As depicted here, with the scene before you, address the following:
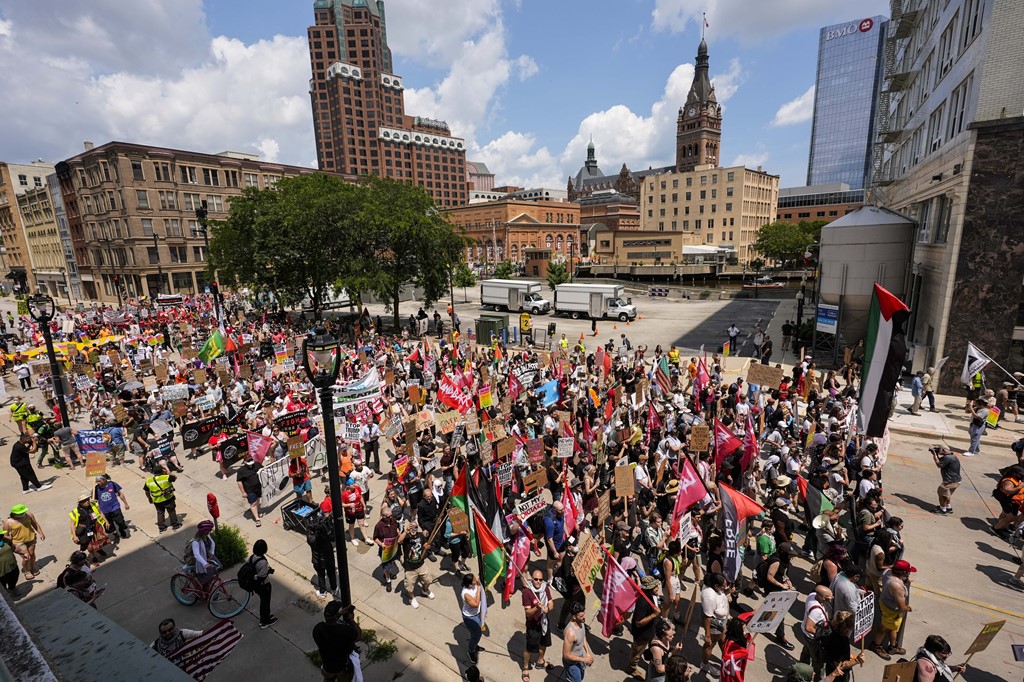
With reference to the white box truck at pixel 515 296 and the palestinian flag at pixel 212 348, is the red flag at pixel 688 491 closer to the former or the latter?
the palestinian flag at pixel 212 348

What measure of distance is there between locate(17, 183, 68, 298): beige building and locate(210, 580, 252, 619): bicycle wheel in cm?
10531

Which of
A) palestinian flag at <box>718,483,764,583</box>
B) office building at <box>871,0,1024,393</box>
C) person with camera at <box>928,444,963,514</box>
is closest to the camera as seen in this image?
palestinian flag at <box>718,483,764,583</box>

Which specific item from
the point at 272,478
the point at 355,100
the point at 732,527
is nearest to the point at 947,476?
the point at 732,527

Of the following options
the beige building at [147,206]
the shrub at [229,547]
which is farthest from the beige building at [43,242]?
the shrub at [229,547]

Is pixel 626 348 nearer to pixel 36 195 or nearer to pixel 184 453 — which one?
pixel 184 453

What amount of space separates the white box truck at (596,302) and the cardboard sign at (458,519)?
36730mm

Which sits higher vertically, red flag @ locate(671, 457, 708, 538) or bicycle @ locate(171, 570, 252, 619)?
red flag @ locate(671, 457, 708, 538)

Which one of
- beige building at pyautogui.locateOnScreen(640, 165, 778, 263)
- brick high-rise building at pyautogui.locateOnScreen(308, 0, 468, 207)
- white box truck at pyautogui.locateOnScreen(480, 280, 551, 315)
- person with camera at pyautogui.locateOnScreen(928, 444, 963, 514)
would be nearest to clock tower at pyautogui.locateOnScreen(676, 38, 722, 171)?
beige building at pyautogui.locateOnScreen(640, 165, 778, 263)

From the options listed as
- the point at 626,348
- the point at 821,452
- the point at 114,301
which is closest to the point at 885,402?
the point at 821,452

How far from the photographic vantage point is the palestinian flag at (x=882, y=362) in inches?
362

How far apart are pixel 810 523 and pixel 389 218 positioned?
31.1m

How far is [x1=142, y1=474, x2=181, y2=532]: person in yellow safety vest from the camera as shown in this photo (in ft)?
36.6

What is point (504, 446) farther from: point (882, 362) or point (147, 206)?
point (147, 206)

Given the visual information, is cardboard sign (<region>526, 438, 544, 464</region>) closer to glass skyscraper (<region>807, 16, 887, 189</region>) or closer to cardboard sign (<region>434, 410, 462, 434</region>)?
cardboard sign (<region>434, 410, 462, 434</region>)
